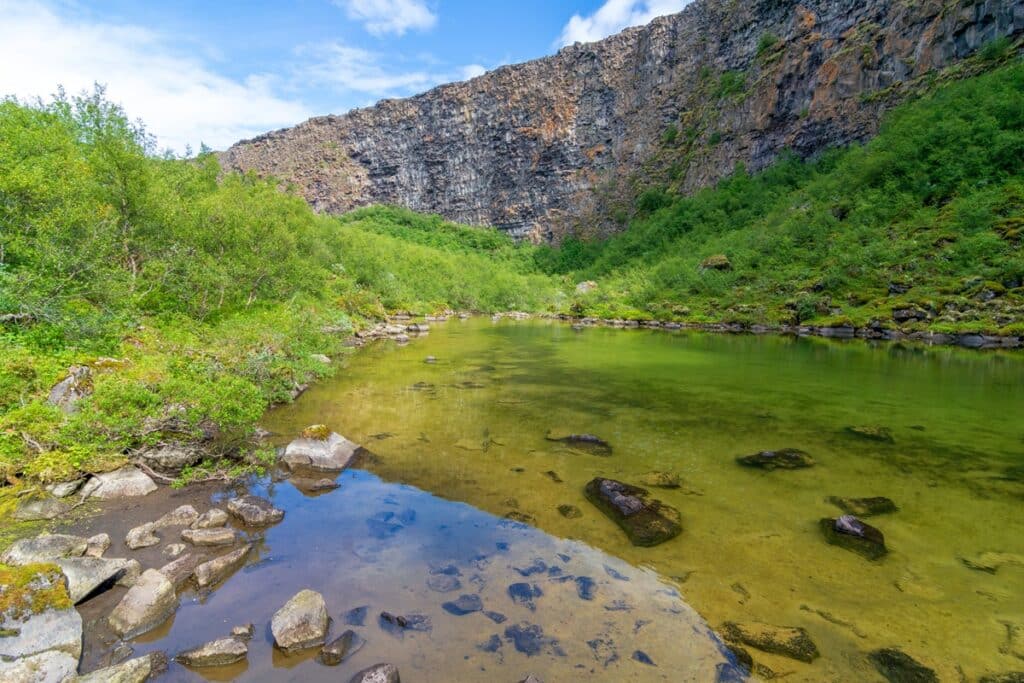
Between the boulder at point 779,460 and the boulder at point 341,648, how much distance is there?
808cm

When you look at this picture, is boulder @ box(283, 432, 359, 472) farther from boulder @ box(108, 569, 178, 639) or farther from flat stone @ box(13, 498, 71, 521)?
boulder @ box(108, 569, 178, 639)

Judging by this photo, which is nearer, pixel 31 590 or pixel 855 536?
pixel 31 590

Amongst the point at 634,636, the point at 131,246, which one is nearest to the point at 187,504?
the point at 634,636

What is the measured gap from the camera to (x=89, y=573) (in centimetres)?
544

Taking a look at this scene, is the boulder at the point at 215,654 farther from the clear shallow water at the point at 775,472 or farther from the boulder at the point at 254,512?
the clear shallow water at the point at 775,472

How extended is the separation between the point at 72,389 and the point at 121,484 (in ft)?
8.58

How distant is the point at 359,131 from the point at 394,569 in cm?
14205

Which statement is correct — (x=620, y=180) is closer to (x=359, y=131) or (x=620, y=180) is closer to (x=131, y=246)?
(x=359, y=131)

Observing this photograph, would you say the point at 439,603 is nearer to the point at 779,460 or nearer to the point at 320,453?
the point at 320,453

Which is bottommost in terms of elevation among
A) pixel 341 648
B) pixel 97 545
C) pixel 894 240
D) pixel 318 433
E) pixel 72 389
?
pixel 341 648

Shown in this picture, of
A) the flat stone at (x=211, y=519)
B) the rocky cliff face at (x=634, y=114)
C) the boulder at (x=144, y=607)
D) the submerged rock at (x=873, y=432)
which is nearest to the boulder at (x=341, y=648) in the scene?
the boulder at (x=144, y=607)

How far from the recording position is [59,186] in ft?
38.5

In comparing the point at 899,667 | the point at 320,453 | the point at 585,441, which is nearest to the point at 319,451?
the point at 320,453

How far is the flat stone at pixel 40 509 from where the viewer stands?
273 inches
